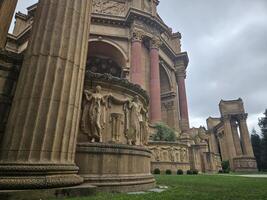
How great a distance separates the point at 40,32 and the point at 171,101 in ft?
97.5

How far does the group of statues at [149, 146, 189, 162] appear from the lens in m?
18.9

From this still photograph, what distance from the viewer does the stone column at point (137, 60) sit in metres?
24.9

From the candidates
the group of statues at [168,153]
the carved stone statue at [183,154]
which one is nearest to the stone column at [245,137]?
the carved stone statue at [183,154]

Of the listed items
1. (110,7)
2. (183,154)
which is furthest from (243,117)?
(110,7)

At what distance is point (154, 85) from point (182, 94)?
36.3ft

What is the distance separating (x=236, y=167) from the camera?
3691 cm

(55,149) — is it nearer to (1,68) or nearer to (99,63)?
(1,68)

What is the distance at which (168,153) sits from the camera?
760 inches

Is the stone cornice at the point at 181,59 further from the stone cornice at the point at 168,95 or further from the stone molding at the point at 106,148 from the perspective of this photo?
the stone molding at the point at 106,148

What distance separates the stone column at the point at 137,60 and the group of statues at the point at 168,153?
8.59 m

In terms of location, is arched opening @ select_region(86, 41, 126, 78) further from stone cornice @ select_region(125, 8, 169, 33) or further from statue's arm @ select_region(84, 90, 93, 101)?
statue's arm @ select_region(84, 90, 93, 101)

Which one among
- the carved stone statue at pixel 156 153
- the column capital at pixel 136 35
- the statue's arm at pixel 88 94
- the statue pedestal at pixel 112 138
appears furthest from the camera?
the column capital at pixel 136 35

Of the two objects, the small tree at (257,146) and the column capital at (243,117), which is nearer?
the column capital at (243,117)

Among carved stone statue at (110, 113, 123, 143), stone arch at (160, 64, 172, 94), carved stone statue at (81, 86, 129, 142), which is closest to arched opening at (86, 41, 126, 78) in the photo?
stone arch at (160, 64, 172, 94)
